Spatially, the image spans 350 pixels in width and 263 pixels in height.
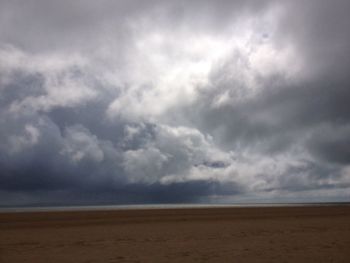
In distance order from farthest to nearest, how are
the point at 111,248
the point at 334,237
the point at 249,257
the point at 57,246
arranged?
the point at 334,237
the point at 57,246
the point at 111,248
the point at 249,257

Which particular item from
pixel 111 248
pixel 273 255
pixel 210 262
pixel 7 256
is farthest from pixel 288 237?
pixel 7 256

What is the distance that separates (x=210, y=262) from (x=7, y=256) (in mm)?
9771

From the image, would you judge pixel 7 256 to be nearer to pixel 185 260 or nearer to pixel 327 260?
pixel 185 260

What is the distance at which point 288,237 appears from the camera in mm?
20719

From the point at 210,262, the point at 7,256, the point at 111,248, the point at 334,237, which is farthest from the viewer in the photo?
the point at 334,237

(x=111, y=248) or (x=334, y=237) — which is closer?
(x=111, y=248)

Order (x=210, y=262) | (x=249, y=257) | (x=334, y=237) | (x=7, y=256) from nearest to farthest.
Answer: (x=210, y=262), (x=249, y=257), (x=7, y=256), (x=334, y=237)

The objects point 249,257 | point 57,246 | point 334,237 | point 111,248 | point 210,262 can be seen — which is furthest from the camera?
point 334,237

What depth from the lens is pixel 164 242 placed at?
19328mm

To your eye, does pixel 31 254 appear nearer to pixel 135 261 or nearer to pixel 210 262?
pixel 135 261

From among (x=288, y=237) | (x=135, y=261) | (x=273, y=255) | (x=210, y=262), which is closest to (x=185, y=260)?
(x=210, y=262)

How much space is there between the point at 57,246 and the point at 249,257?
426 inches

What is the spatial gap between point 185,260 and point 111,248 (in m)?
5.16

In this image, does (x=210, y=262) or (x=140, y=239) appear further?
(x=140, y=239)
